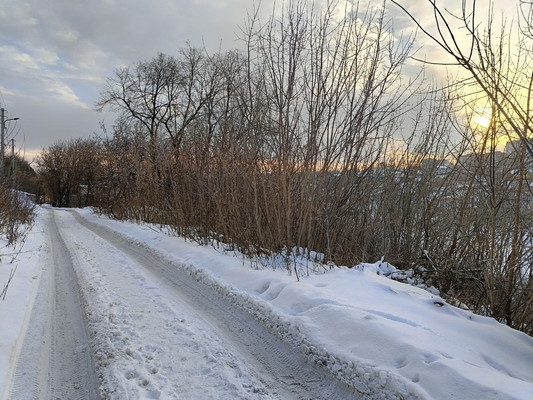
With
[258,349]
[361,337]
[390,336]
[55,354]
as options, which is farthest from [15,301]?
Answer: [390,336]

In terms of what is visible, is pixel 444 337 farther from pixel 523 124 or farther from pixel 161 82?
pixel 161 82

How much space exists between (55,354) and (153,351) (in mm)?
937

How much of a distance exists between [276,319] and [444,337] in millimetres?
1700

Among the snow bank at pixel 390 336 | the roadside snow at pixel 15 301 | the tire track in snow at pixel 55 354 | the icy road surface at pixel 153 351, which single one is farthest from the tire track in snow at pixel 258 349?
the roadside snow at pixel 15 301

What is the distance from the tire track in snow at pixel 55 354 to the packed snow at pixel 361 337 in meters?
0.11

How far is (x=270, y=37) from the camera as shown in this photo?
6.99m

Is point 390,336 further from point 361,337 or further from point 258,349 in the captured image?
point 258,349

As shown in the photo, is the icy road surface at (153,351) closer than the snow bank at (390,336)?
No

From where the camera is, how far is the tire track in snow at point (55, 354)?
3006mm

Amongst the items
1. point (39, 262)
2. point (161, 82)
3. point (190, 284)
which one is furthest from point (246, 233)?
point (161, 82)

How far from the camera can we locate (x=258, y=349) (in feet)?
12.5

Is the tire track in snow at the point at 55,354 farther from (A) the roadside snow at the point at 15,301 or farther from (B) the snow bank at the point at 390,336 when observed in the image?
(B) the snow bank at the point at 390,336

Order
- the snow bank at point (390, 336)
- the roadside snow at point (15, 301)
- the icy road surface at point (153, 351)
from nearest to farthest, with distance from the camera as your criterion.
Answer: the snow bank at point (390, 336)
the icy road surface at point (153, 351)
the roadside snow at point (15, 301)

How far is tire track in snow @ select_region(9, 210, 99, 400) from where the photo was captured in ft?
9.86
